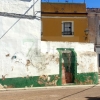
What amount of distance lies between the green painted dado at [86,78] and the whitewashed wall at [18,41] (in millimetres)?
3221

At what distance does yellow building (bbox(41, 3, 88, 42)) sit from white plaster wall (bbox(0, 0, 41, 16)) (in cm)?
728

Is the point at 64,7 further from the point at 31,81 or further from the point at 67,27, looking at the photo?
the point at 31,81

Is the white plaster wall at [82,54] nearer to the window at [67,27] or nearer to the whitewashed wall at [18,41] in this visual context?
the whitewashed wall at [18,41]

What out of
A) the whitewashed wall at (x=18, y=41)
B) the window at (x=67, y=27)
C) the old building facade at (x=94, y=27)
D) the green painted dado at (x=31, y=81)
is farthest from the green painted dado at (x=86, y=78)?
the old building facade at (x=94, y=27)

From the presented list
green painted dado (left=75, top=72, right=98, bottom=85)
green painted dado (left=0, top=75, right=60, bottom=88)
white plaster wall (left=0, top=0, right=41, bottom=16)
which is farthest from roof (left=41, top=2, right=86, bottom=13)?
green painted dado (left=0, top=75, right=60, bottom=88)

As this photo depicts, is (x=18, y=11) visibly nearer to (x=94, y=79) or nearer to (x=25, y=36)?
(x=25, y=36)

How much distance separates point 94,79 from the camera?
19.5m

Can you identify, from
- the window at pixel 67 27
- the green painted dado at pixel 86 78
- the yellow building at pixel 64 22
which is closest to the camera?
the green painted dado at pixel 86 78

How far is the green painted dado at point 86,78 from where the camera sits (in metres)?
19.0

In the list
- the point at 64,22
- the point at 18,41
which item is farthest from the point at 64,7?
the point at 18,41

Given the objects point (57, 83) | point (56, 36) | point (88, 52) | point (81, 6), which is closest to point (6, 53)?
point (57, 83)

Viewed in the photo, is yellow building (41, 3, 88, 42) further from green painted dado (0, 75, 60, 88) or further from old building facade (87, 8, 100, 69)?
→ green painted dado (0, 75, 60, 88)

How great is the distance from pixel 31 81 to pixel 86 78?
4.10m

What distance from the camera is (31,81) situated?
17.4m
